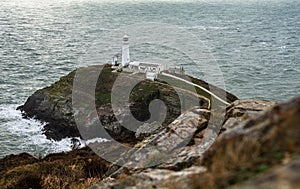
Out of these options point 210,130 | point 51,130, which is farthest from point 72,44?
point 210,130

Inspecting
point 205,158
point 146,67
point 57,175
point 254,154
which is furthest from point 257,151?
point 146,67

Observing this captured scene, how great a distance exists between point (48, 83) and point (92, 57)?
19.8 metres

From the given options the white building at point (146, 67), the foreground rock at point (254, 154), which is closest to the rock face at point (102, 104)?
the white building at point (146, 67)

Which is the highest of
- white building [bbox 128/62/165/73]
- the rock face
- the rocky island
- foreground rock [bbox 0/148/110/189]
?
the rocky island

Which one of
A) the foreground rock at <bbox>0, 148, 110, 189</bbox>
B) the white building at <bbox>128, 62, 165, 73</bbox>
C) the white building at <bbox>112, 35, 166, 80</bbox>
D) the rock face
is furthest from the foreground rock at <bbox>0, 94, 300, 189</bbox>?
the white building at <bbox>128, 62, 165, 73</bbox>

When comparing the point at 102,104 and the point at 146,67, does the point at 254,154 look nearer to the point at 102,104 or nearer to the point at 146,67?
the point at 102,104

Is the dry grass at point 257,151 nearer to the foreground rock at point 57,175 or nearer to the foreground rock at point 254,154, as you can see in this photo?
the foreground rock at point 254,154

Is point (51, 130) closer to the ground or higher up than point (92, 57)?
closer to the ground

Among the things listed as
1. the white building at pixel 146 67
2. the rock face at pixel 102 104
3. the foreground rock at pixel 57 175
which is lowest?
the rock face at pixel 102 104

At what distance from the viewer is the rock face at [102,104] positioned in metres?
46.8

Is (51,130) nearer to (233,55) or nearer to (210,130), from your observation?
(210,130)

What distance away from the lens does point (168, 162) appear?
978 centimetres

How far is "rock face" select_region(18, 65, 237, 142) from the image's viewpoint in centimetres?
4678

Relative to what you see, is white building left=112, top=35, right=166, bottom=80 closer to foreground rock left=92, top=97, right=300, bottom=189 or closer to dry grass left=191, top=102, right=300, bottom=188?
foreground rock left=92, top=97, right=300, bottom=189
